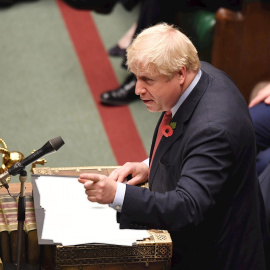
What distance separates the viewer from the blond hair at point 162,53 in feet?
6.56

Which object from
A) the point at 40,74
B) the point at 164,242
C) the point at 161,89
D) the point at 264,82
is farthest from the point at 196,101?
the point at 40,74

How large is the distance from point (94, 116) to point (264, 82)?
1168 mm

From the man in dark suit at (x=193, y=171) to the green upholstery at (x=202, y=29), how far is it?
174cm

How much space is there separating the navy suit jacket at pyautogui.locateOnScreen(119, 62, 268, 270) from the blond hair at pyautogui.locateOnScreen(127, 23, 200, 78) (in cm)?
13

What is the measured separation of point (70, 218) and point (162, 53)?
2.22 feet

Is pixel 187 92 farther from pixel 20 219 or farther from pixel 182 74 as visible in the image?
pixel 20 219

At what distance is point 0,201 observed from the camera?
231 cm

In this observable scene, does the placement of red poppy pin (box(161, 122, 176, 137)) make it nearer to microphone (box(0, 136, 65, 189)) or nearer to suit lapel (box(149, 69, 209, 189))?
suit lapel (box(149, 69, 209, 189))

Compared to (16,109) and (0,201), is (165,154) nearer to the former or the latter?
(0,201)

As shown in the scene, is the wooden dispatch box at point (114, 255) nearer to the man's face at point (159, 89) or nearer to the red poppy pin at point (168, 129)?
the red poppy pin at point (168, 129)

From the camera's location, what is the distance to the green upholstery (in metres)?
3.96

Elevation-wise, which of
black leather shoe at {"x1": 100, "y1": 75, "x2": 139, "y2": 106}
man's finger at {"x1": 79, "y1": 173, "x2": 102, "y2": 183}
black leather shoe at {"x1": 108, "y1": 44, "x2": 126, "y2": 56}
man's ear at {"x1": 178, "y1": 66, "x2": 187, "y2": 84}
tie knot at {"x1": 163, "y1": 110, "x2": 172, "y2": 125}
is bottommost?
black leather shoe at {"x1": 100, "y1": 75, "x2": 139, "y2": 106}

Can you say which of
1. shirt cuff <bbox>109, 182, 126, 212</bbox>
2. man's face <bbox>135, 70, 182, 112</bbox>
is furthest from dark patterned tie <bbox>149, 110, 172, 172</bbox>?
shirt cuff <bbox>109, 182, 126, 212</bbox>

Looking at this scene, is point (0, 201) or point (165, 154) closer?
point (165, 154)
